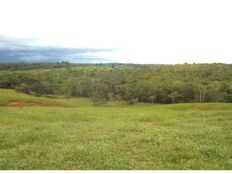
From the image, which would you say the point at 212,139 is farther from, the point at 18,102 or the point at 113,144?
the point at 18,102

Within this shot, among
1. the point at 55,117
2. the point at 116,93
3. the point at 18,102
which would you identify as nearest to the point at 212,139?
the point at 55,117

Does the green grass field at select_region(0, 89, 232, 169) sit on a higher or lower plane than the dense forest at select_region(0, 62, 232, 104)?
higher

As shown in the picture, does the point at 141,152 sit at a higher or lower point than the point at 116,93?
higher

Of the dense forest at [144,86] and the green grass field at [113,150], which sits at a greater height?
the green grass field at [113,150]

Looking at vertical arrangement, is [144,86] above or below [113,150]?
below

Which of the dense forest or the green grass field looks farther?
the dense forest

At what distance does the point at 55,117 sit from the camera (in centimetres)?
4200

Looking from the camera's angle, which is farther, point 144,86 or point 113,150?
point 144,86

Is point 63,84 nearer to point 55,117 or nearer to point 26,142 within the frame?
point 55,117

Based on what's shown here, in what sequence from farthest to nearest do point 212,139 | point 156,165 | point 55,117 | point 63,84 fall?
point 63,84
point 55,117
point 212,139
point 156,165

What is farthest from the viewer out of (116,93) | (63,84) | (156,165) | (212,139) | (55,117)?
(63,84)

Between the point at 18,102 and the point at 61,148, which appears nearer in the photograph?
the point at 61,148

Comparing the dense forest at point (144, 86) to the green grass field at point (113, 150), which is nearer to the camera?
the green grass field at point (113, 150)

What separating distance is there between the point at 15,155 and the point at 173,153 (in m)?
8.12
